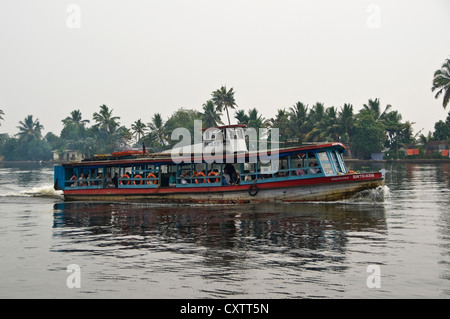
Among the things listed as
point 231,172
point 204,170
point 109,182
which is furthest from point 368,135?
point 109,182

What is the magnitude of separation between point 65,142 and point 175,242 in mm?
115738

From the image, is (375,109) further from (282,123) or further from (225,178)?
(225,178)

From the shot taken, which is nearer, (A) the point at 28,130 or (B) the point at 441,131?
(B) the point at 441,131

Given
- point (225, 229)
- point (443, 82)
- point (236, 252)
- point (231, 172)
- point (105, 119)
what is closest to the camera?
point (236, 252)

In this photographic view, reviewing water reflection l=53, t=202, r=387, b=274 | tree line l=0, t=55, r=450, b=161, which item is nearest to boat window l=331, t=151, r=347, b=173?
water reflection l=53, t=202, r=387, b=274

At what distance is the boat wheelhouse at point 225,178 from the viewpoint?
21.5 metres

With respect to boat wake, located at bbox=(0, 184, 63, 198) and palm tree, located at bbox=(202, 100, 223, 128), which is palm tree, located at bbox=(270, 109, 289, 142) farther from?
boat wake, located at bbox=(0, 184, 63, 198)

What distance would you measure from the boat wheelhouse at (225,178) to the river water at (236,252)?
952 millimetres

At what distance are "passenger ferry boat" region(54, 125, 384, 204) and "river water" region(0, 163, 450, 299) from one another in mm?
930

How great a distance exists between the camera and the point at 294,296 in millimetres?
9289

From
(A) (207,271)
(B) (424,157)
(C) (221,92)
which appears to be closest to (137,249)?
(A) (207,271)

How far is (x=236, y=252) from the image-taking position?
12734mm

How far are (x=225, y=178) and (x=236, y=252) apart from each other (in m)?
11.1

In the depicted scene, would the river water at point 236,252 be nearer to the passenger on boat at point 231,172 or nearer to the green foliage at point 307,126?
the passenger on boat at point 231,172
